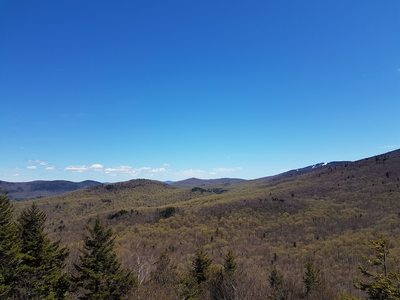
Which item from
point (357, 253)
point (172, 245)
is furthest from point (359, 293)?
point (172, 245)

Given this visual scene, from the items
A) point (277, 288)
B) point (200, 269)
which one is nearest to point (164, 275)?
point (200, 269)

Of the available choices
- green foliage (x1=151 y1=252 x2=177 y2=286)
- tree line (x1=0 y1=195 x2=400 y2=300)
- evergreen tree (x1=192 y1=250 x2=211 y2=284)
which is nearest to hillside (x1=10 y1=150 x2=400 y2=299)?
green foliage (x1=151 y1=252 x2=177 y2=286)

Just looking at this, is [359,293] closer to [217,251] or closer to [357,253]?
[357,253]

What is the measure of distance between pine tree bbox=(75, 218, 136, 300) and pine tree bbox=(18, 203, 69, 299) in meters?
2.16

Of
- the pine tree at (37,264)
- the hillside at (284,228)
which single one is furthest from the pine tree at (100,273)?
the hillside at (284,228)

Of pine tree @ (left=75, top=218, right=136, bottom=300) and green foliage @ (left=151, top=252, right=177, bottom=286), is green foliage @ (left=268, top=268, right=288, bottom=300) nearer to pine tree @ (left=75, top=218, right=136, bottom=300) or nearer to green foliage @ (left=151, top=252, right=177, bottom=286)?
green foliage @ (left=151, top=252, right=177, bottom=286)

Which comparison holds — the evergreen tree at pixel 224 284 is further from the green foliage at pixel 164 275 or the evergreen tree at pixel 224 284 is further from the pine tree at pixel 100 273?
the pine tree at pixel 100 273

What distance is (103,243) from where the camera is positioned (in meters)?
35.2

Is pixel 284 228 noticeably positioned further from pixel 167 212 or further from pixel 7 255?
pixel 7 255

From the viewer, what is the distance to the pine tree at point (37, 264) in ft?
101

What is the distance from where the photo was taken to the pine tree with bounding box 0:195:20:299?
28.1 metres

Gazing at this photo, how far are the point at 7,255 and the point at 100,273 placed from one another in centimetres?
826

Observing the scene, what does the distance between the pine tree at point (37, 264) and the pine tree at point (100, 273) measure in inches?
85.1

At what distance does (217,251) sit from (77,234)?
2105 inches
